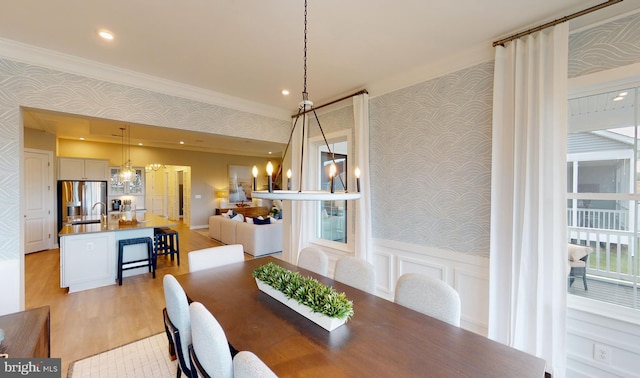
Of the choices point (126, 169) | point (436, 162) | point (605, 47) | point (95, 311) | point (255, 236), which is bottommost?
point (95, 311)

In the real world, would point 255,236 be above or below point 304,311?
below

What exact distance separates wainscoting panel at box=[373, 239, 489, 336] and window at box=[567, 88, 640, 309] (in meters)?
0.63

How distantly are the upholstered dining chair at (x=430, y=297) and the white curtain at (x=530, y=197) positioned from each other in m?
0.90

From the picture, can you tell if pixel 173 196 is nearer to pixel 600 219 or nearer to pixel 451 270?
pixel 451 270

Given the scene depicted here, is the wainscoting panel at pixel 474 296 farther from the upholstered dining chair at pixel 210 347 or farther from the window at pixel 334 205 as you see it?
the upholstered dining chair at pixel 210 347

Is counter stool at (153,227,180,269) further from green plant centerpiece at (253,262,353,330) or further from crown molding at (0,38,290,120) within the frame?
green plant centerpiece at (253,262,353,330)

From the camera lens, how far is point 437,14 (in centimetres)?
189

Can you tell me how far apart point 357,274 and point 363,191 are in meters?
1.34

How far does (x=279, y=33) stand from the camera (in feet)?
6.95

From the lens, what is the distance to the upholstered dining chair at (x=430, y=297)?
1.51m

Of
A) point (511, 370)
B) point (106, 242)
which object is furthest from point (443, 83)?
point (106, 242)

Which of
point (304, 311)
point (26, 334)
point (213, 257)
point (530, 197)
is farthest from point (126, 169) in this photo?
point (530, 197)

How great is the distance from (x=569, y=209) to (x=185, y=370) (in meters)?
3.02

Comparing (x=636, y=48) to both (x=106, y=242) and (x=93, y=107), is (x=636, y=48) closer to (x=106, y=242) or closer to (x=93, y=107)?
(x=93, y=107)
